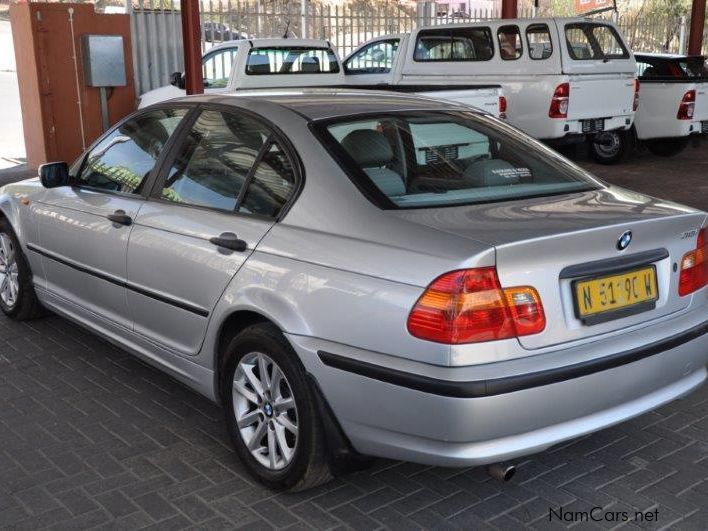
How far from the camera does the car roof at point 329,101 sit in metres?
3.67

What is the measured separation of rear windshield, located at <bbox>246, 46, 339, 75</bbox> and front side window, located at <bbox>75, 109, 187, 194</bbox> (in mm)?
7399

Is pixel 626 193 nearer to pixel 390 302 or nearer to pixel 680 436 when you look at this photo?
pixel 680 436

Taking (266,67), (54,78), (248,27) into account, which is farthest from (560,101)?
(54,78)

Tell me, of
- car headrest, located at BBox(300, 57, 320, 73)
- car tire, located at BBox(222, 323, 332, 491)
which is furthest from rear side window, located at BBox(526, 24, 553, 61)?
car tire, located at BBox(222, 323, 332, 491)

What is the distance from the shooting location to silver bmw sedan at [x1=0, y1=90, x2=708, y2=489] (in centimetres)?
277

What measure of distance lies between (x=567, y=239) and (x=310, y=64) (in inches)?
400

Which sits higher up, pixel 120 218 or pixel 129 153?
pixel 129 153

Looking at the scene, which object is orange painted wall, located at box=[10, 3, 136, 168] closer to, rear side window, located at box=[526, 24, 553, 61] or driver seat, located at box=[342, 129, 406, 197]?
rear side window, located at box=[526, 24, 553, 61]

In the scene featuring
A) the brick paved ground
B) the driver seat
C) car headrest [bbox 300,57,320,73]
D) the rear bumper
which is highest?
the driver seat

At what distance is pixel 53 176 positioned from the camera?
477 centimetres

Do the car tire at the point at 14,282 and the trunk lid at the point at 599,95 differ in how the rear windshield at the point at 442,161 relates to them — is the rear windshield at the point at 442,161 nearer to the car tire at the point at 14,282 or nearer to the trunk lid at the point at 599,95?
the car tire at the point at 14,282

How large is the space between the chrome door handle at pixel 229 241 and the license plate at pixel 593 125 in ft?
30.2

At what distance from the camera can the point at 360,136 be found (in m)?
3.55

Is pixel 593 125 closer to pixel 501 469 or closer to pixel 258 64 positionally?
pixel 258 64
